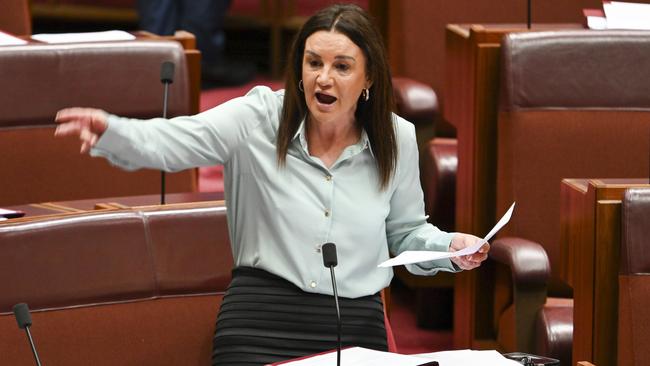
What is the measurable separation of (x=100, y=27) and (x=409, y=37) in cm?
97

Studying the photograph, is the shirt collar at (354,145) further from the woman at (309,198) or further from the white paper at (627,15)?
the white paper at (627,15)

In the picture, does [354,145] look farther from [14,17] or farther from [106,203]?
[14,17]

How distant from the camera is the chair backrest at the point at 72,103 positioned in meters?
1.02

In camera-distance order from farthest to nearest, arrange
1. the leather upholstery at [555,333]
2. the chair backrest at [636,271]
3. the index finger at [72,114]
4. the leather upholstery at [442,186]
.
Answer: the leather upholstery at [442,186] < the leather upholstery at [555,333] < the chair backrest at [636,271] < the index finger at [72,114]

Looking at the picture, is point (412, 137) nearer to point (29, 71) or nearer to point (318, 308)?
point (318, 308)

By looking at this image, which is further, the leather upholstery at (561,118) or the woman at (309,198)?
the leather upholstery at (561,118)

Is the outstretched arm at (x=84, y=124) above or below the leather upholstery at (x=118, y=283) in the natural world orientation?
above

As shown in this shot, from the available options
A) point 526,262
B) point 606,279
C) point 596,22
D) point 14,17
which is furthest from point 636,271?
point 14,17

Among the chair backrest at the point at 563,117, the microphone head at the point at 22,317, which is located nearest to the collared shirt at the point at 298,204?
the microphone head at the point at 22,317

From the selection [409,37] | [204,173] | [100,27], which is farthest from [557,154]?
[100,27]

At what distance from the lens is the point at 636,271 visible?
0.85 m

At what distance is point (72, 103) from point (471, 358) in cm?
48

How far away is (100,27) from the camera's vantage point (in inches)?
83.5

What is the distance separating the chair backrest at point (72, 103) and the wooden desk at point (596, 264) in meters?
0.34
